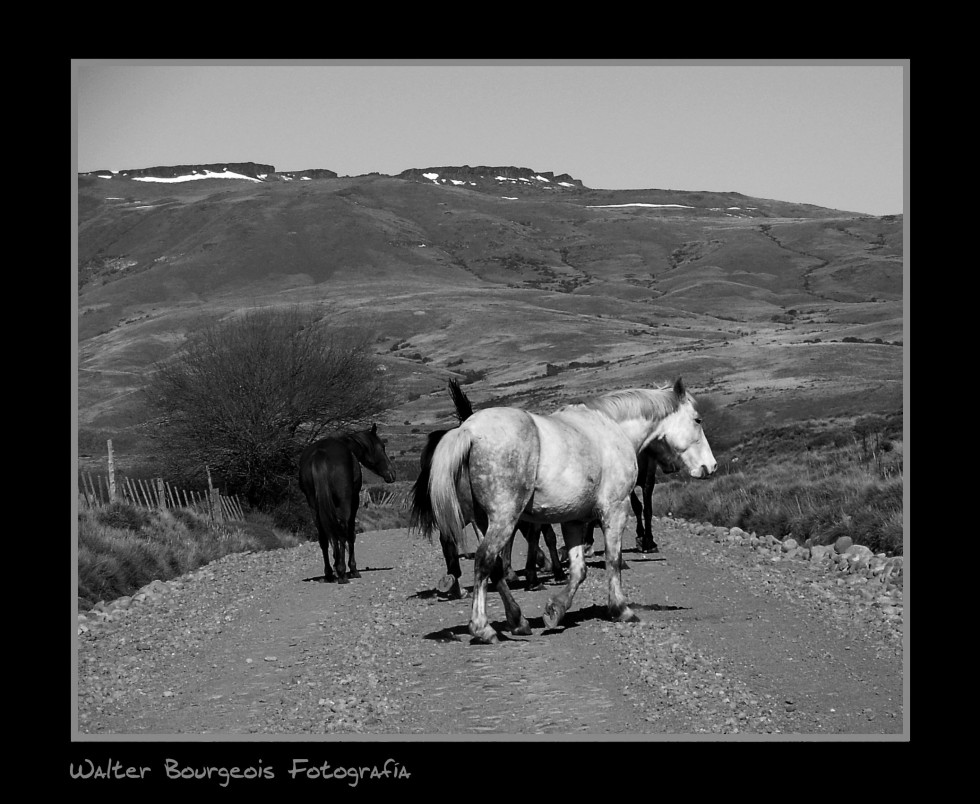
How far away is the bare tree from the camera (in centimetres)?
3403

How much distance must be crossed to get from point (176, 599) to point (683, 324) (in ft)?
490

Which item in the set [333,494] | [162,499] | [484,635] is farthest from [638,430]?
[162,499]

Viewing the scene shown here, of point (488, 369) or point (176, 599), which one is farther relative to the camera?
point (488, 369)

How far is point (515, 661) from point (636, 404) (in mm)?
3528

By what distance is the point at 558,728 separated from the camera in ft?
23.9

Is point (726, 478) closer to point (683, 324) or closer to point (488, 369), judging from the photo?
point (488, 369)

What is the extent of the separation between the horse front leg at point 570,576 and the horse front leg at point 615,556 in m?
0.28

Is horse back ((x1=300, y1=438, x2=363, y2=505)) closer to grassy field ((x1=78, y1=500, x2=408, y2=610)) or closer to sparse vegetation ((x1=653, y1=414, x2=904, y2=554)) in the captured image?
grassy field ((x1=78, y1=500, x2=408, y2=610))

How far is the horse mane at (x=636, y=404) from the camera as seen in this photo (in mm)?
11922

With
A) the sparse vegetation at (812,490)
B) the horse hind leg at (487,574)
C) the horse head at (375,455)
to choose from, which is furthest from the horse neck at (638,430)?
the horse head at (375,455)

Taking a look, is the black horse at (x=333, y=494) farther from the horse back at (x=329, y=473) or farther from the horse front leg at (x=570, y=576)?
the horse front leg at (x=570, y=576)

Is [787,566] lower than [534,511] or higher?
lower
